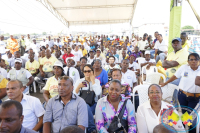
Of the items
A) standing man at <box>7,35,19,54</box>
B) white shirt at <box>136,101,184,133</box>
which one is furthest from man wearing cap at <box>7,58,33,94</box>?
standing man at <box>7,35,19,54</box>

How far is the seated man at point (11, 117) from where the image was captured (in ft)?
4.37

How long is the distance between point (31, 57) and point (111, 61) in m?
2.77

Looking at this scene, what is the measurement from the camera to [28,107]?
2188mm

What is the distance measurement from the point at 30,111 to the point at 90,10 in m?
10.8

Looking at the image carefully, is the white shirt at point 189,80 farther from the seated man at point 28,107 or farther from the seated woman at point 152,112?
the seated man at point 28,107

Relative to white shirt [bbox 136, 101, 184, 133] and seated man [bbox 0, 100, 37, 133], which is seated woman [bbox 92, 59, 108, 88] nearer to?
white shirt [bbox 136, 101, 184, 133]

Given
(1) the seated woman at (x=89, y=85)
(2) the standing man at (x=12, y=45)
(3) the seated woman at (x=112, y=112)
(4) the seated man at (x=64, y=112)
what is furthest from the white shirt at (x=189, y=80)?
(2) the standing man at (x=12, y=45)

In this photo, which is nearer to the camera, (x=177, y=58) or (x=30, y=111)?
(x=30, y=111)

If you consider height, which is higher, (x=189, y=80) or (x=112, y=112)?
(x=189, y=80)

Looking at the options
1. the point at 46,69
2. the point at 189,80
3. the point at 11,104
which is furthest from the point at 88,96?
the point at 46,69

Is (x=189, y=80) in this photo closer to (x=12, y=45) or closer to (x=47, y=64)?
(x=47, y=64)

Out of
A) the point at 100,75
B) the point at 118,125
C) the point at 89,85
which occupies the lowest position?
the point at 118,125

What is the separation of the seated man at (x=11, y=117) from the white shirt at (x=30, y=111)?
81 centimetres

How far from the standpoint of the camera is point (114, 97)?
2.15 metres
